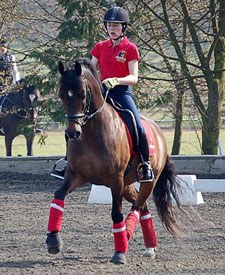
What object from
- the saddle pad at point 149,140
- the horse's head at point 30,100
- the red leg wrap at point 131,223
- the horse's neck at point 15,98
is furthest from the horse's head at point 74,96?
the horse's neck at point 15,98

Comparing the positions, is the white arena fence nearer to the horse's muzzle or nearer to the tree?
the tree

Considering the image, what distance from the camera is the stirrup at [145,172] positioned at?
734 cm

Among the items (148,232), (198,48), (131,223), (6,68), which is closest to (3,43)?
(6,68)

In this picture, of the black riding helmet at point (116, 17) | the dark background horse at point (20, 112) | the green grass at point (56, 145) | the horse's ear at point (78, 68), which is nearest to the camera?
the horse's ear at point (78, 68)

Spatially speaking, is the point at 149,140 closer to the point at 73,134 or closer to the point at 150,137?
the point at 150,137

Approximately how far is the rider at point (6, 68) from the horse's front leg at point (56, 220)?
844cm

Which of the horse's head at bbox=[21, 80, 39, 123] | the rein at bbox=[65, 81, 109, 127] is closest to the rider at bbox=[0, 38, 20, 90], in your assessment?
the horse's head at bbox=[21, 80, 39, 123]

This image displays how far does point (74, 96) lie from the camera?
646 cm

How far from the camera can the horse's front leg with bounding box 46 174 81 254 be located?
6.69 meters

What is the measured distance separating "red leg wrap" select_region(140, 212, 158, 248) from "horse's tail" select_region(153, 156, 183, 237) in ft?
1.35

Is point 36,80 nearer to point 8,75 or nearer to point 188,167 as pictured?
point 8,75

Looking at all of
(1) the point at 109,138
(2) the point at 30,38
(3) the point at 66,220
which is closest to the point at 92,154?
(1) the point at 109,138

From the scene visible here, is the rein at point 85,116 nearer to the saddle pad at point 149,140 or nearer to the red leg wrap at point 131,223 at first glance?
the saddle pad at point 149,140

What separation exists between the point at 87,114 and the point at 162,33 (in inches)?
322
